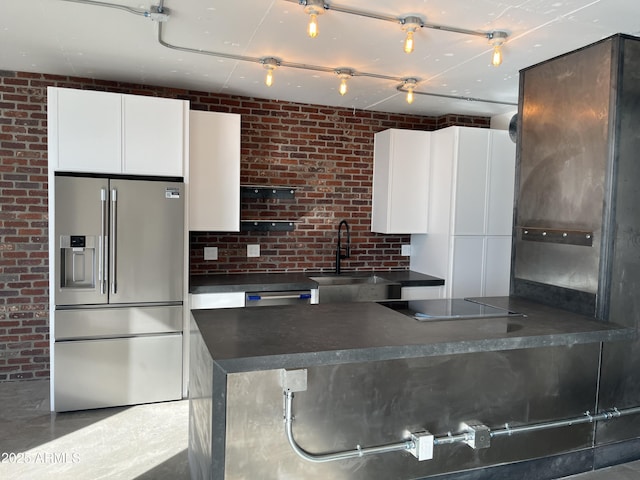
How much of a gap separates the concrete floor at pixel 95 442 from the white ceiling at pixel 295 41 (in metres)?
2.53

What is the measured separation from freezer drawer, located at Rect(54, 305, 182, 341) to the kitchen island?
1.26 m

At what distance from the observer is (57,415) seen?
11.0 feet

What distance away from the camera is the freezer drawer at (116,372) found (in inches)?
133

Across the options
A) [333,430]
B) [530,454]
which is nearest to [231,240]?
[333,430]

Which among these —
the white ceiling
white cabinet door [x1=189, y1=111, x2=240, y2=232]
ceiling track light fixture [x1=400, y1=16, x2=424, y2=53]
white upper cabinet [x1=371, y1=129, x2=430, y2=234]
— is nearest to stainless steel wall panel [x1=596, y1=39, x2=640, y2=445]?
the white ceiling

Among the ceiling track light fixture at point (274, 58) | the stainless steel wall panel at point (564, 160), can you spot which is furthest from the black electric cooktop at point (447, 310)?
the ceiling track light fixture at point (274, 58)

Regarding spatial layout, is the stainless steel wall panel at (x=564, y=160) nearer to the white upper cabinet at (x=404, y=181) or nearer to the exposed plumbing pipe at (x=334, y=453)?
the exposed plumbing pipe at (x=334, y=453)

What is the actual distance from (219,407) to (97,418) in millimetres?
2052

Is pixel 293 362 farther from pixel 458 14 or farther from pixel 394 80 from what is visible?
pixel 394 80

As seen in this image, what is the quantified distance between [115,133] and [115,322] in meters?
1.39

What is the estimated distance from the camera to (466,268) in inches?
172

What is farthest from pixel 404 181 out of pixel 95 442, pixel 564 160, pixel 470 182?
pixel 95 442

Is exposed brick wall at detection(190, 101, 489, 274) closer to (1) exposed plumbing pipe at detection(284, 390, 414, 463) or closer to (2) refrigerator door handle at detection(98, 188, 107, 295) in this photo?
(2) refrigerator door handle at detection(98, 188, 107, 295)

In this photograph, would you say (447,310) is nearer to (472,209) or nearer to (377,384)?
(377,384)
